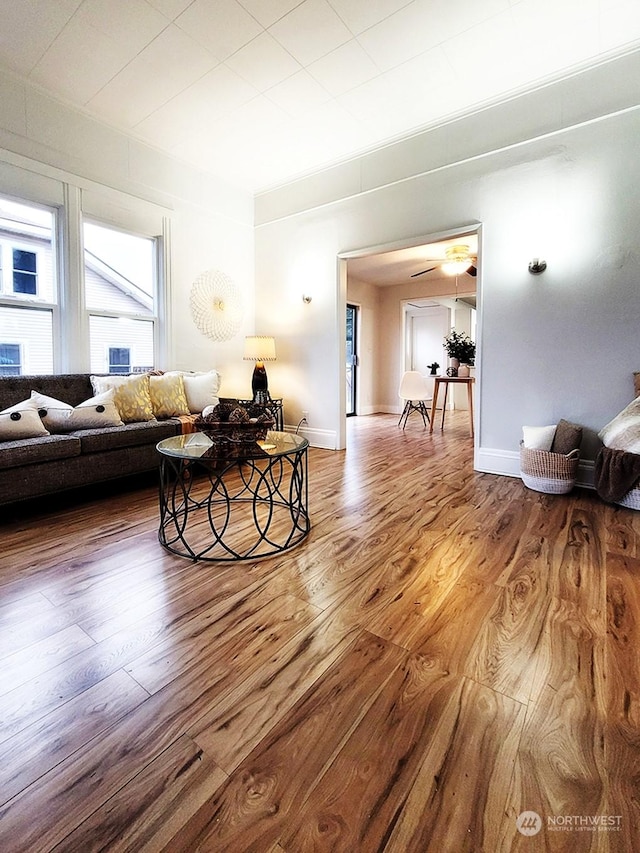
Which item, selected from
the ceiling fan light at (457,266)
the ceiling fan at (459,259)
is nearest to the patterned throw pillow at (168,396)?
the ceiling fan at (459,259)

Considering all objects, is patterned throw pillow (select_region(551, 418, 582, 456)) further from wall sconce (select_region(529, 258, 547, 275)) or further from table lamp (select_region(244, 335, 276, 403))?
table lamp (select_region(244, 335, 276, 403))

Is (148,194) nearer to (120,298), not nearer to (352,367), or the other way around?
(120,298)

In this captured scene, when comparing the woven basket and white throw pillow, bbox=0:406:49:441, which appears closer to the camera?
white throw pillow, bbox=0:406:49:441

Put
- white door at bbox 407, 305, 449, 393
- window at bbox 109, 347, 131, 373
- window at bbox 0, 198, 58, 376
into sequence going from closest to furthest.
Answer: window at bbox 0, 198, 58, 376
window at bbox 109, 347, 131, 373
white door at bbox 407, 305, 449, 393

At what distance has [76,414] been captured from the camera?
299 cm

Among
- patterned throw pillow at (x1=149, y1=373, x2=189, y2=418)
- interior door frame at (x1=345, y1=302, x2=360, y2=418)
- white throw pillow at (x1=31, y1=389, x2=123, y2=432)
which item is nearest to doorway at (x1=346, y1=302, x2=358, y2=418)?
interior door frame at (x1=345, y1=302, x2=360, y2=418)

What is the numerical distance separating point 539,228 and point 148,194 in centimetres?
357

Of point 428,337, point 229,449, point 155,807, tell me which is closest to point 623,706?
point 155,807

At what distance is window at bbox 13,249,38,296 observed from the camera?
10.9 ft

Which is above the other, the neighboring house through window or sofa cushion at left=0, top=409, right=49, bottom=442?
the neighboring house through window

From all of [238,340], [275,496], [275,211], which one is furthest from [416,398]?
[275,496]

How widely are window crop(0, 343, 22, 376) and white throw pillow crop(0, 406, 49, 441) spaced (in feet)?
2.44

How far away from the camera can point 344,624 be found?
1.51 metres

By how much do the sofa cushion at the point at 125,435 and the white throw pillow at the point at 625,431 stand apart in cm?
323
